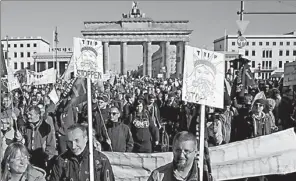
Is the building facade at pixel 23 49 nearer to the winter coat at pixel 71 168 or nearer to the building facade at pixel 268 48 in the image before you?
the building facade at pixel 268 48

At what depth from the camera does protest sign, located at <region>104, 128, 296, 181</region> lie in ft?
18.9

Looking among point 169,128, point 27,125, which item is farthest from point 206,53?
point 169,128

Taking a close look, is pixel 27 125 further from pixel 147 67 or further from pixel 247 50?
pixel 247 50

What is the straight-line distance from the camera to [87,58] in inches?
177

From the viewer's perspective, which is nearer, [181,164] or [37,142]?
[181,164]

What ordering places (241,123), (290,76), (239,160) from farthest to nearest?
(290,76), (241,123), (239,160)

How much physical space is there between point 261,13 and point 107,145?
975cm

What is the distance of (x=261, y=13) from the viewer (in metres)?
14.1

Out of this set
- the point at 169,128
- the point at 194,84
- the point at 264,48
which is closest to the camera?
the point at 194,84

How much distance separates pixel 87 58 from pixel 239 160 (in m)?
2.80

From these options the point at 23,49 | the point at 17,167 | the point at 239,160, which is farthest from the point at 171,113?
the point at 23,49

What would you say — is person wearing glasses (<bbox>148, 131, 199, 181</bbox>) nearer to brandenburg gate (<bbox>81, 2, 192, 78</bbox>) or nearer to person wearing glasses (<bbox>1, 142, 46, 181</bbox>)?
person wearing glasses (<bbox>1, 142, 46, 181</bbox>)

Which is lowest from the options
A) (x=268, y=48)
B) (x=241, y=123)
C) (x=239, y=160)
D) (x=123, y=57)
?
(x=239, y=160)

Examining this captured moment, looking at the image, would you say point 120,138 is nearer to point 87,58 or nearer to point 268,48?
point 87,58
